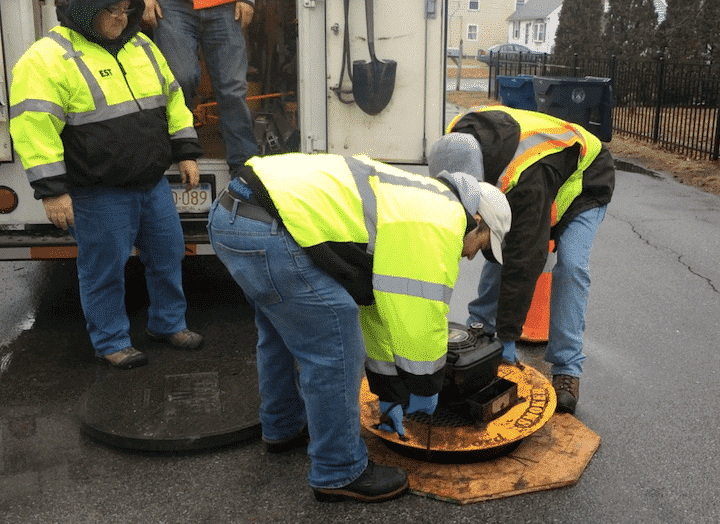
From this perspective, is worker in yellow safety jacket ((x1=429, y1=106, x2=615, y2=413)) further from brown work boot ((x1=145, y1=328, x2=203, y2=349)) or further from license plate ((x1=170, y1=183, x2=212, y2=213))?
license plate ((x1=170, y1=183, x2=212, y2=213))

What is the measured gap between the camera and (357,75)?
5.00 m

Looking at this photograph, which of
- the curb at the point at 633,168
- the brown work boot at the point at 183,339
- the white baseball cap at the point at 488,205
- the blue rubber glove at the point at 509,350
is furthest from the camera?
the curb at the point at 633,168

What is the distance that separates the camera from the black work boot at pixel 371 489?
318cm

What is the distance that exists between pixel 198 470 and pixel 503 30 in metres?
74.1

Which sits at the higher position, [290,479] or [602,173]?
[602,173]

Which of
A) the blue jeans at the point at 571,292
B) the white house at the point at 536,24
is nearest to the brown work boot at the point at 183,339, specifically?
the blue jeans at the point at 571,292

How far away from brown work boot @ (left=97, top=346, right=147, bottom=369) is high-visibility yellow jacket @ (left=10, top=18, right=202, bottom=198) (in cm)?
92

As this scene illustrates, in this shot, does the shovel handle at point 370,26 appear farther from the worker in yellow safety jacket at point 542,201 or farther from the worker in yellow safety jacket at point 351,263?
the worker in yellow safety jacket at point 351,263

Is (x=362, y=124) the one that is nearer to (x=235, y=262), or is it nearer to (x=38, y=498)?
(x=235, y=262)

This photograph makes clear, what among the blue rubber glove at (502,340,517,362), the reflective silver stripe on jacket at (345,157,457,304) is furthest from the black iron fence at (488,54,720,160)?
the reflective silver stripe on jacket at (345,157,457,304)

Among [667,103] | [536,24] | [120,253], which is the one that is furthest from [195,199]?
Result: [536,24]

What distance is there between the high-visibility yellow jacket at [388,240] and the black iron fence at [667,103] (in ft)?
33.0

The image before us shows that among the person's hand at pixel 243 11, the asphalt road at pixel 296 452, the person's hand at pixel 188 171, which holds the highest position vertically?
the person's hand at pixel 243 11

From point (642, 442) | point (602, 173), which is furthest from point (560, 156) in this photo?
point (642, 442)
